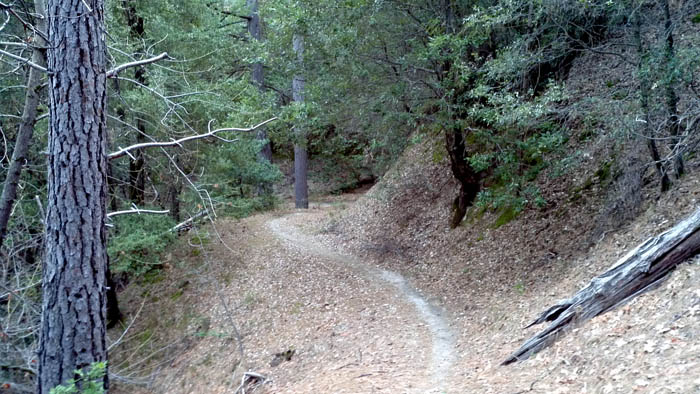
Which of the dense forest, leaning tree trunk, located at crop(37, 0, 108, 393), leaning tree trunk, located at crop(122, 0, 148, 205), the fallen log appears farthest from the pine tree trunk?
leaning tree trunk, located at crop(122, 0, 148, 205)

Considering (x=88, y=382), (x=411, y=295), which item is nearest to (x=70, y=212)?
(x=88, y=382)

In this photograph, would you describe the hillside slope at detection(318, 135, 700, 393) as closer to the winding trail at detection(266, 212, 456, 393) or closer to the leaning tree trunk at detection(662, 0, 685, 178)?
the winding trail at detection(266, 212, 456, 393)

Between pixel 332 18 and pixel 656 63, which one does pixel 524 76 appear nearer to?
pixel 656 63

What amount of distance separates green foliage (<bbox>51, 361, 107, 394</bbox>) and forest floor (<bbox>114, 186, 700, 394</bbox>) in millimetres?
2176

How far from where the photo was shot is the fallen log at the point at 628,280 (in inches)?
238

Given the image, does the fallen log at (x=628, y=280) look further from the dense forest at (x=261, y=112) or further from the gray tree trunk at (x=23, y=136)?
the gray tree trunk at (x=23, y=136)

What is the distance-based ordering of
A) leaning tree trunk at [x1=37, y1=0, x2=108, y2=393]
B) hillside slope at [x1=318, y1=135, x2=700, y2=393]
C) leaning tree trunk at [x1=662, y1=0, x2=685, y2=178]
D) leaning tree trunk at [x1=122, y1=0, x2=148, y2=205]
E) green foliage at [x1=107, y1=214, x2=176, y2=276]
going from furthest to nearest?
leaning tree trunk at [x1=122, y1=0, x2=148, y2=205]
green foliage at [x1=107, y1=214, x2=176, y2=276]
leaning tree trunk at [x1=662, y1=0, x2=685, y2=178]
hillside slope at [x1=318, y1=135, x2=700, y2=393]
leaning tree trunk at [x1=37, y1=0, x2=108, y2=393]

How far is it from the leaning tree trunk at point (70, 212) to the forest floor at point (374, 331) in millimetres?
2159

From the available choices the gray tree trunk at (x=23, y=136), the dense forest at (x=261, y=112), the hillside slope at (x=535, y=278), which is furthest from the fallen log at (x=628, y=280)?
the gray tree trunk at (x=23, y=136)

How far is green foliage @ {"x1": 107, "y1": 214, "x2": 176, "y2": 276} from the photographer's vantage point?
11.0 metres

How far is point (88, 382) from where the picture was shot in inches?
191

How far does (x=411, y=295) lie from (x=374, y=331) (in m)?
2.03

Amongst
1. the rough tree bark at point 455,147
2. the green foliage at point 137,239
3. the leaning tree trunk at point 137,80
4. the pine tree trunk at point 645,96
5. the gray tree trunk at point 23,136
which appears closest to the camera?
the gray tree trunk at point 23,136

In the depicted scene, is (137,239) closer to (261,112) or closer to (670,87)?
(261,112)
